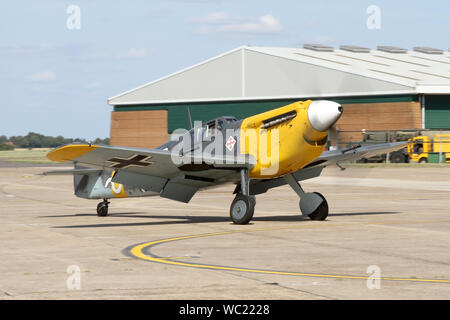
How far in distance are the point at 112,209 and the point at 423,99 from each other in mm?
44776

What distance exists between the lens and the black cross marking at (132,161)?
15.8 metres

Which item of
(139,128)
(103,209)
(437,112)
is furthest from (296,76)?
(103,209)

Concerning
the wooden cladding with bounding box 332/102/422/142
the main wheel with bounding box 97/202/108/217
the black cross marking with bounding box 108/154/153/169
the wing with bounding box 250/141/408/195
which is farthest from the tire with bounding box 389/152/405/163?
the black cross marking with bounding box 108/154/153/169

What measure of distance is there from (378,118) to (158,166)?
162 feet

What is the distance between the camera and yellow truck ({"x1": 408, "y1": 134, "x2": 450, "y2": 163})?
55.9 metres

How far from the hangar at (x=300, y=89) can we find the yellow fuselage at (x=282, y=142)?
133ft

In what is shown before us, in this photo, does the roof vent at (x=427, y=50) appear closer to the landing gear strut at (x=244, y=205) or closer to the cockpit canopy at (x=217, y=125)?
the cockpit canopy at (x=217, y=125)

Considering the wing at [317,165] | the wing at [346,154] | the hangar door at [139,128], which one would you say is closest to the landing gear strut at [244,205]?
the wing at [317,165]

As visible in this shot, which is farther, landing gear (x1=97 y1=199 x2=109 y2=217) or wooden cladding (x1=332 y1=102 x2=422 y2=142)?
wooden cladding (x1=332 y1=102 x2=422 y2=142)

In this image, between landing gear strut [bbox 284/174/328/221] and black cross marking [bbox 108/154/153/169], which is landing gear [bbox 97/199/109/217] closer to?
black cross marking [bbox 108/154/153/169]

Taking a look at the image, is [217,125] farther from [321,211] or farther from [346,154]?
[346,154]

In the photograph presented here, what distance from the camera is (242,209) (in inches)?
645

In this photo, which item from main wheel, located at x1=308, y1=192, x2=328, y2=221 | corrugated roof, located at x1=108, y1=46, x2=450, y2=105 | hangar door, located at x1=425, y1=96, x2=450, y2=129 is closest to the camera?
main wheel, located at x1=308, y1=192, x2=328, y2=221

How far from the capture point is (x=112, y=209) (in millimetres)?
22312
